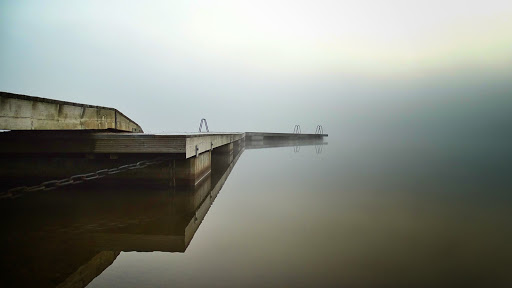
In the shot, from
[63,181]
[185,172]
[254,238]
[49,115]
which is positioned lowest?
[254,238]

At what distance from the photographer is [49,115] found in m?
6.03

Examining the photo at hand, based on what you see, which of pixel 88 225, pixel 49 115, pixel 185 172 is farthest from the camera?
pixel 185 172

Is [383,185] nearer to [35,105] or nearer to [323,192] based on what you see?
[323,192]

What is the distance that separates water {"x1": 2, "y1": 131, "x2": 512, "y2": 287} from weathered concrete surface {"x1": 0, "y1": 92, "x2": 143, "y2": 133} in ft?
5.18

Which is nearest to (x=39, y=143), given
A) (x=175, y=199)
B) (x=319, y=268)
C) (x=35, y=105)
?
(x=35, y=105)

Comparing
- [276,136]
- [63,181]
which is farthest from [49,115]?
[276,136]

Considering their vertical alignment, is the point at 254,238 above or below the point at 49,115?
below

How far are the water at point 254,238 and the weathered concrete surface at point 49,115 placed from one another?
1.58 metres

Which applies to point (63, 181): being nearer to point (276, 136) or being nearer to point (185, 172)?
point (185, 172)

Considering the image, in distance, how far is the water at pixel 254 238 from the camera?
3.73 meters

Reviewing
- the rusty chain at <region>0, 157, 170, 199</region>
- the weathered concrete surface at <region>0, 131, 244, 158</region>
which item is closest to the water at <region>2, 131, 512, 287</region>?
the rusty chain at <region>0, 157, 170, 199</region>

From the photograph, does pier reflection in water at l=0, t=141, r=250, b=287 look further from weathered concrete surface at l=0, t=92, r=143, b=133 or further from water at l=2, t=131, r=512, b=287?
weathered concrete surface at l=0, t=92, r=143, b=133

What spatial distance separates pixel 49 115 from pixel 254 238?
13.8 ft

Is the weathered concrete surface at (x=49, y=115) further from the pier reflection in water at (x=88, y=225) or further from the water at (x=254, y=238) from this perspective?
the water at (x=254, y=238)
